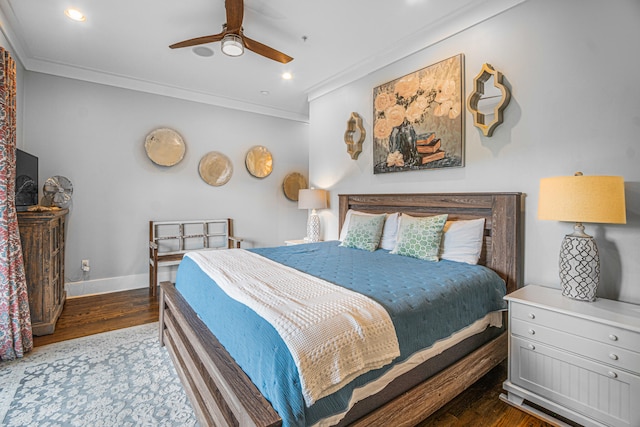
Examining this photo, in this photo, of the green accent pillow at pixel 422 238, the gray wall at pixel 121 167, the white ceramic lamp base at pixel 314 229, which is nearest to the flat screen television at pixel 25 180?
the gray wall at pixel 121 167

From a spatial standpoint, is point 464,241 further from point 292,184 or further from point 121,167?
point 121,167

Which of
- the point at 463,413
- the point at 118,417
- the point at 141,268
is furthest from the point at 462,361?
the point at 141,268

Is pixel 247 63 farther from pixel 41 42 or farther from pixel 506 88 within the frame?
pixel 506 88

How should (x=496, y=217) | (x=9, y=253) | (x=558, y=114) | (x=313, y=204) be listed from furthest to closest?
(x=313, y=204)
(x=496, y=217)
(x=9, y=253)
(x=558, y=114)

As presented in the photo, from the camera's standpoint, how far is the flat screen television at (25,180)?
2.67 metres

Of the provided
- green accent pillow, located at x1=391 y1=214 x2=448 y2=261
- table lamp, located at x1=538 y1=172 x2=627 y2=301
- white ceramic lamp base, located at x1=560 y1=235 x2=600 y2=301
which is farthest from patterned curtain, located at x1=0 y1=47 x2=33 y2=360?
white ceramic lamp base, located at x1=560 y1=235 x2=600 y2=301

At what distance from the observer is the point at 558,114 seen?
211cm

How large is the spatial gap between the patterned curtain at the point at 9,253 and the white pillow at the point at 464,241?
3.31m

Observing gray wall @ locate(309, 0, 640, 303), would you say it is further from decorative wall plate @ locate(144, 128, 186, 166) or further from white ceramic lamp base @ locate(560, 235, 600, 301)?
decorative wall plate @ locate(144, 128, 186, 166)

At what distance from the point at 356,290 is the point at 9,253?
2573 mm

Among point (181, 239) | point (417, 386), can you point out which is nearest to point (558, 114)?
point (417, 386)

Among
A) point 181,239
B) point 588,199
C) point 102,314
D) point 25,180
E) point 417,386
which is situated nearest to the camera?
point 417,386

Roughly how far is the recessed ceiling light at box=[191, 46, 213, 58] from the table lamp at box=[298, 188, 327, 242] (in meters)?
1.96

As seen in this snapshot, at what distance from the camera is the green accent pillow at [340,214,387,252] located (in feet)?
9.68
